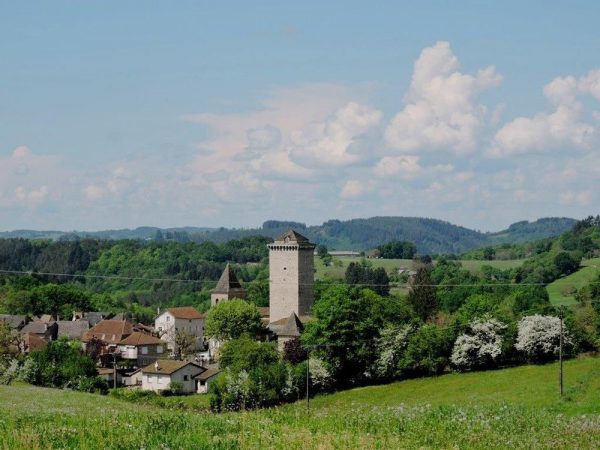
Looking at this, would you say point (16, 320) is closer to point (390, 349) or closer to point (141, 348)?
point (141, 348)

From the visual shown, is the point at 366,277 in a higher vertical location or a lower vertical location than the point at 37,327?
higher

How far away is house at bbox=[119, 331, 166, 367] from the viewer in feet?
310

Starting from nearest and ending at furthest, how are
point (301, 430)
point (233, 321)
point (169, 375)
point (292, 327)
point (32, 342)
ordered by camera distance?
1. point (301, 430)
2. point (169, 375)
3. point (292, 327)
4. point (233, 321)
5. point (32, 342)

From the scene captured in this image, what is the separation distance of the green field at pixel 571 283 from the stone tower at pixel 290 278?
43.6 m

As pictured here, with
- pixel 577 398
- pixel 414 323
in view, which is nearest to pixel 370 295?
pixel 414 323

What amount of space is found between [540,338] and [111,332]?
184ft

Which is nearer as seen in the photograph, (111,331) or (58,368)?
(58,368)

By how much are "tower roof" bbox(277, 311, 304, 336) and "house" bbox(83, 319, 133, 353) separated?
2430cm

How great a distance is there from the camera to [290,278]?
302 ft

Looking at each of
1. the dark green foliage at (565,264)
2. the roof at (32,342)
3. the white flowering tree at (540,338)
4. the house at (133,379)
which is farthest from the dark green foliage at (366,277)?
the white flowering tree at (540,338)

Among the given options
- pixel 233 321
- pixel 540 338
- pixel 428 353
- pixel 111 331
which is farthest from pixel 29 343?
pixel 540 338

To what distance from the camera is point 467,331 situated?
6538cm

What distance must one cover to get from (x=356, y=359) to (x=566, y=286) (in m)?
81.3

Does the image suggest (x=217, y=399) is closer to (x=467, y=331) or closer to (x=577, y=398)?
(x=467, y=331)
